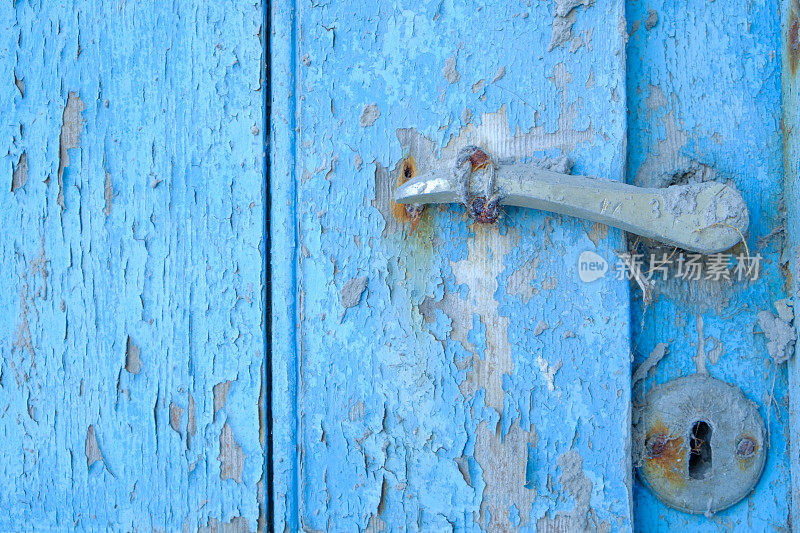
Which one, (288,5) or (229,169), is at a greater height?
(288,5)

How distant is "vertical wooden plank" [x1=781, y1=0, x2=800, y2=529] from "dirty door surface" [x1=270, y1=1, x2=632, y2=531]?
152mm

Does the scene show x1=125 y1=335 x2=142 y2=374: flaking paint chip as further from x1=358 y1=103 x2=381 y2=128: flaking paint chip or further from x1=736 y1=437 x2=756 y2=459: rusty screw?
x1=736 y1=437 x2=756 y2=459: rusty screw

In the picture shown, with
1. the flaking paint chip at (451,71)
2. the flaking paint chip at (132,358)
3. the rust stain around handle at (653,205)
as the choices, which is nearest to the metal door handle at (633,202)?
the rust stain around handle at (653,205)

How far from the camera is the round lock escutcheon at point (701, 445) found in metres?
0.51

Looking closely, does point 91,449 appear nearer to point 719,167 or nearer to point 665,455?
point 665,455

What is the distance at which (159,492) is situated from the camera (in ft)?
1.92

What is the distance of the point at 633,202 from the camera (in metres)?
0.47

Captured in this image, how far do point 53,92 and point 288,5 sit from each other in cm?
28

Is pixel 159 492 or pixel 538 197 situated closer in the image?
pixel 538 197

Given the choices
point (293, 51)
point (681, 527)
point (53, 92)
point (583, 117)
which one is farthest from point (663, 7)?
point (53, 92)

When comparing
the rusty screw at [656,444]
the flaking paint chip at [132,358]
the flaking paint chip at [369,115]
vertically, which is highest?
the flaking paint chip at [369,115]

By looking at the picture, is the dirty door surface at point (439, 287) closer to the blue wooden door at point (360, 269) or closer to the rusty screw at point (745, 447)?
the blue wooden door at point (360, 269)

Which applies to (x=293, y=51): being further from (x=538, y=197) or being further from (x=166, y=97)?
(x=538, y=197)

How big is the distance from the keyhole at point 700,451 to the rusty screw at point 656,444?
2cm
